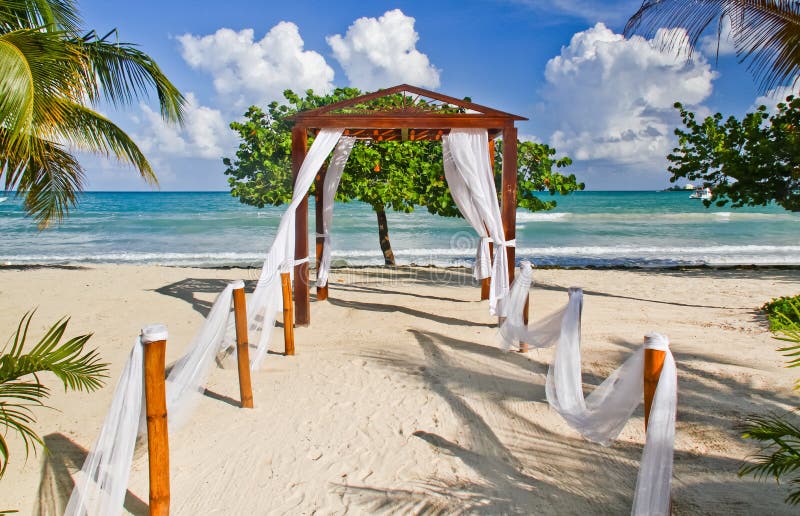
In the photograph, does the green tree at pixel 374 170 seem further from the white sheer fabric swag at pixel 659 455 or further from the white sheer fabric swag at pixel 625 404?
the white sheer fabric swag at pixel 659 455

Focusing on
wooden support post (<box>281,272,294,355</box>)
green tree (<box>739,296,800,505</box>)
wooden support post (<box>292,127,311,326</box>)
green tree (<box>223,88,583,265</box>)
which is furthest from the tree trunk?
green tree (<box>739,296,800,505</box>)

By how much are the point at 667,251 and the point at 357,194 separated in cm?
1388

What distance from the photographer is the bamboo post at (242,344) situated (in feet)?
12.4

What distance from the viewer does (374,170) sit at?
8.89 meters

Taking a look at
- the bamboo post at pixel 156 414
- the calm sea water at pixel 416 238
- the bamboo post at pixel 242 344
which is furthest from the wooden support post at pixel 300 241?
the calm sea water at pixel 416 238

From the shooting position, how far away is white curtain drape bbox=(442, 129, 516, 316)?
5.93 m

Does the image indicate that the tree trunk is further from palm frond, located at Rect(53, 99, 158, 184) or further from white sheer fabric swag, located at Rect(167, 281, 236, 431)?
white sheer fabric swag, located at Rect(167, 281, 236, 431)

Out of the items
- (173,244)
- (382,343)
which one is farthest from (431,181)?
(173,244)

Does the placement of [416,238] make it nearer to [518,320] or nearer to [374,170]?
[374,170]

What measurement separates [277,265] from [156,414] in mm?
2987

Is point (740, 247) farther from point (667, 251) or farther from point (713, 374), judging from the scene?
point (713, 374)

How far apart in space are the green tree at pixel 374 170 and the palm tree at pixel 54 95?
7.30ft

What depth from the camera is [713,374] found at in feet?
14.8

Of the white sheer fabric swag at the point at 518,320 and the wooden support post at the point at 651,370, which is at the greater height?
the wooden support post at the point at 651,370
